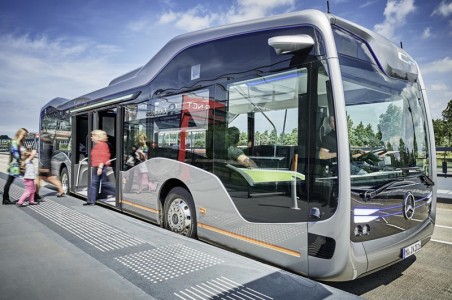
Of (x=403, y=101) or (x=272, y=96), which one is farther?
(x=403, y=101)

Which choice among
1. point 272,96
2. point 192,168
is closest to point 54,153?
point 192,168

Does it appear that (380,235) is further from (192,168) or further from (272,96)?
(192,168)

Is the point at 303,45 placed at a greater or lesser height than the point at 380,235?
greater

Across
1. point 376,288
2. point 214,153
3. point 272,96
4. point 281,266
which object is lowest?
point 376,288

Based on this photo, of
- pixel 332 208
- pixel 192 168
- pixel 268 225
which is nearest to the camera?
pixel 332 208

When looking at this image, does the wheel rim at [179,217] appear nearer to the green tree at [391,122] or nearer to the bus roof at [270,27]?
the bus roof at [270,27]

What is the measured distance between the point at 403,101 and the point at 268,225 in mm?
2232

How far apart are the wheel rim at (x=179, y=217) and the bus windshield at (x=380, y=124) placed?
2.55 m

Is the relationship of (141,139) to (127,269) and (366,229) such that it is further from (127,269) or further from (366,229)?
(366,229)

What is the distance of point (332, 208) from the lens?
2910mm

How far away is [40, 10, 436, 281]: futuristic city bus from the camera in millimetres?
2971

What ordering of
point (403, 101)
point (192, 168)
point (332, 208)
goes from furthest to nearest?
1. point (192, 168)
2. point (403, 101)
3. point (332, 208)

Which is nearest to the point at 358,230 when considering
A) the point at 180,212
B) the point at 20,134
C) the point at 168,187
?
the point at 180,212

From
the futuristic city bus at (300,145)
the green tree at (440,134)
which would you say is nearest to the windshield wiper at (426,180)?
the futuristic city bus at (300,145)
